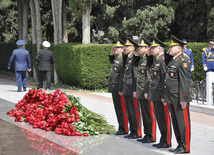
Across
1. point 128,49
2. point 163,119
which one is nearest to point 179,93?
point 163,119

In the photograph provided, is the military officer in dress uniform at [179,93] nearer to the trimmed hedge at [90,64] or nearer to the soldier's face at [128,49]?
the soldier's face at [128,49]

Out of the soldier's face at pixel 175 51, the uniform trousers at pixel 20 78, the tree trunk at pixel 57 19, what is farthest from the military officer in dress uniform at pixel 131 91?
the tree trunk at pixel 57 19

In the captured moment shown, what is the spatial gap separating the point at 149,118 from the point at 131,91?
63 centimetres

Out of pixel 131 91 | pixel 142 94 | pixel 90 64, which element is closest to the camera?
pixel 142 94

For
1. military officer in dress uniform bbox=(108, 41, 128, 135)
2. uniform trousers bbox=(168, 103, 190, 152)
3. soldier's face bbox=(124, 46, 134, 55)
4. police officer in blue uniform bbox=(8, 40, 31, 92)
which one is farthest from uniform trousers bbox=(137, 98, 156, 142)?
police officer in blue uniform bbox=(8, 40, 31, 92)

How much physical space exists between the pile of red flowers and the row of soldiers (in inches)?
39.1

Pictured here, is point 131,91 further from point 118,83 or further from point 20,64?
point 20,64

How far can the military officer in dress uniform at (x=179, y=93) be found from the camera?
266 inches

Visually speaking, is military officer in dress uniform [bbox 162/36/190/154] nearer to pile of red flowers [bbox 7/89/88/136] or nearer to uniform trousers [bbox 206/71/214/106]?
pile of red flowers [bbox 7/89/88/136]

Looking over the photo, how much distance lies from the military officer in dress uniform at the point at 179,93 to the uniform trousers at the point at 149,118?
0.76 meters

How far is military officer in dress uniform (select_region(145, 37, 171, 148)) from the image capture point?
Answer: 283 inches

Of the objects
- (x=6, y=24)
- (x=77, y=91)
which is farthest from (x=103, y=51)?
(x=6, y=24)

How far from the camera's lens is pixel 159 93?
23.6 ft

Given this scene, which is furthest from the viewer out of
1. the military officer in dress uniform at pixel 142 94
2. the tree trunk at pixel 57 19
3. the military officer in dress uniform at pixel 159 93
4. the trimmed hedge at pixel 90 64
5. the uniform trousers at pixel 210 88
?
the tree trunk at pixel 57 19
